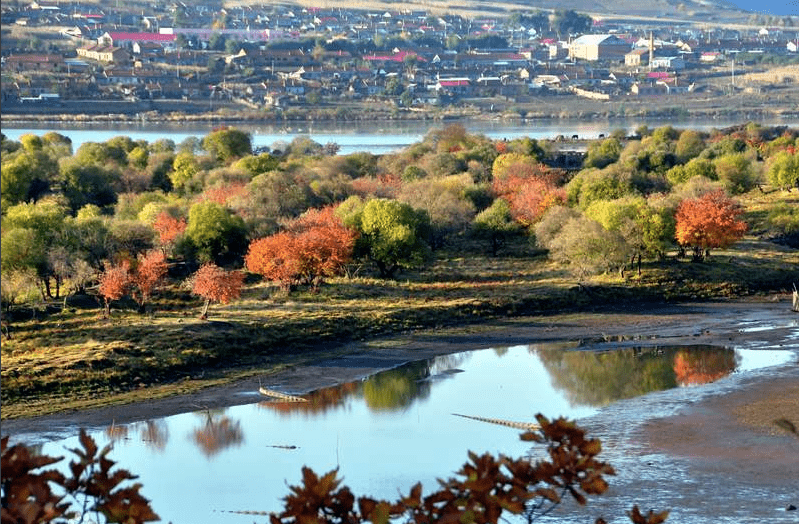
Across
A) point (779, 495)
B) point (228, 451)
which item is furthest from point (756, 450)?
point (228, 451)

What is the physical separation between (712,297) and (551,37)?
12277cm

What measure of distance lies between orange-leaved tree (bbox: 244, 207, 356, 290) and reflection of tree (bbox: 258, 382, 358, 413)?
603 centimetres

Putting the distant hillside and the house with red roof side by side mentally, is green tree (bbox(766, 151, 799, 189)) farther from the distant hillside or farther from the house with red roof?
the distant hillside

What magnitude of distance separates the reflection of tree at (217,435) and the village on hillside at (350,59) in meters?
71.5

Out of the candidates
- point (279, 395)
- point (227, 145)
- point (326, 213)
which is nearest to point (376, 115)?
point (227, 145)

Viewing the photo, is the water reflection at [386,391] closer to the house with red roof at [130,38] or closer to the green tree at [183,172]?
the green tree at [183,172]

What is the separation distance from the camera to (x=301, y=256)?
26859 millimetres

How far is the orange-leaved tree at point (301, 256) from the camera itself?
26.8 metres

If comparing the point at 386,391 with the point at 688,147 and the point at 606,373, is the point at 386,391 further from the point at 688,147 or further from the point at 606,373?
the point at 688,147

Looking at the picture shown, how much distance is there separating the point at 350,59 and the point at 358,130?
35.1 m

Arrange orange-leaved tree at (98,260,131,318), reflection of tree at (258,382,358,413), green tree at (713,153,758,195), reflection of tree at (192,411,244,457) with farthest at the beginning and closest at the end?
green tree at (713,153,758,195)
orange-leaved tree at (98,260,131,318)
reflection of tree at (258,382,358,413)
reflection of tree at (192,411,244,457)

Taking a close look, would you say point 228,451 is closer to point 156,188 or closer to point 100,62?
point 156,188

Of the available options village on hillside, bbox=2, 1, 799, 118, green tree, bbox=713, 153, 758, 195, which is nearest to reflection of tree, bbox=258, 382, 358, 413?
green tree, bbox=713, 153, 758, 195

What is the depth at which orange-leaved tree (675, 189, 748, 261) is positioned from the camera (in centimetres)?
3067
